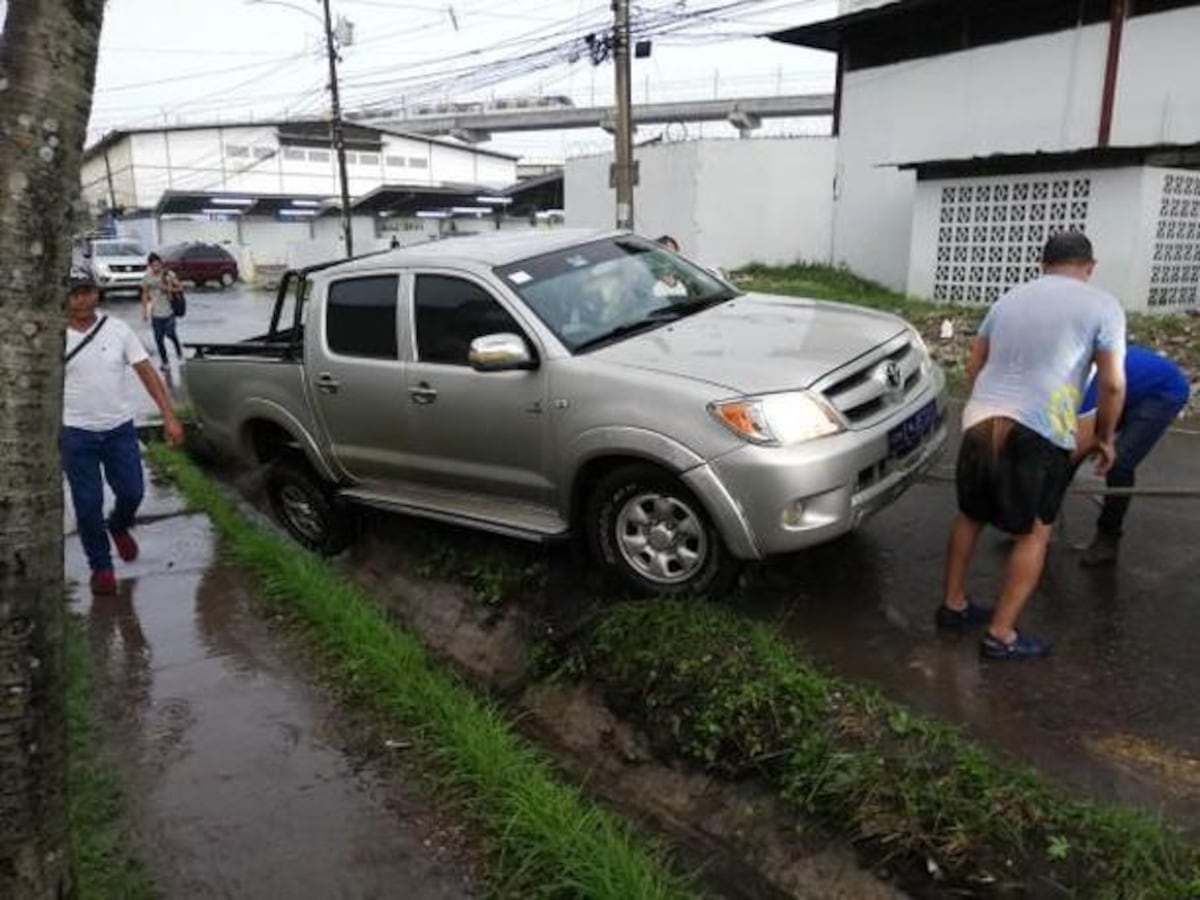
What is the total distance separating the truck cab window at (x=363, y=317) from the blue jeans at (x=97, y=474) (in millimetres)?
1354

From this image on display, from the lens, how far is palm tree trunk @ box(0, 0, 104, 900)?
1961 mm

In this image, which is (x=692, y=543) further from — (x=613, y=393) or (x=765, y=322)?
(x=765, y=322)

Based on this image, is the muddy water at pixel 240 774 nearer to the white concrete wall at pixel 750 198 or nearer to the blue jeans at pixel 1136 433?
the blue jeans at pixel 1136 433

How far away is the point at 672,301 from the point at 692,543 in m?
1.50

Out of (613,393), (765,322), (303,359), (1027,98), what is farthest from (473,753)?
(1027,98)

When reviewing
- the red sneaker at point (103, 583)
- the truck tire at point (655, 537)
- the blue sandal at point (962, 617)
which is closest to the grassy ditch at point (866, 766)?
the truck tire at point (655, 537)

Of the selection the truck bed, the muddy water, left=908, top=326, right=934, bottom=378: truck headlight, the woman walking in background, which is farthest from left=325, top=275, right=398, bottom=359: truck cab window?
the woman walking in background

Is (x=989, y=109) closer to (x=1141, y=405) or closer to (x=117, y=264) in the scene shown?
(x=1141, y=405)

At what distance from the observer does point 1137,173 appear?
13.6 meters

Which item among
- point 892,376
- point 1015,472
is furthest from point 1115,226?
point 1015,472

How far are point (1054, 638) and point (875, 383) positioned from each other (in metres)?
1.33

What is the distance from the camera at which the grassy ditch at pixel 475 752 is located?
3.08 m

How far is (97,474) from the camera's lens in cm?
579

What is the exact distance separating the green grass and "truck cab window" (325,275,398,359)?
7.37 ft
